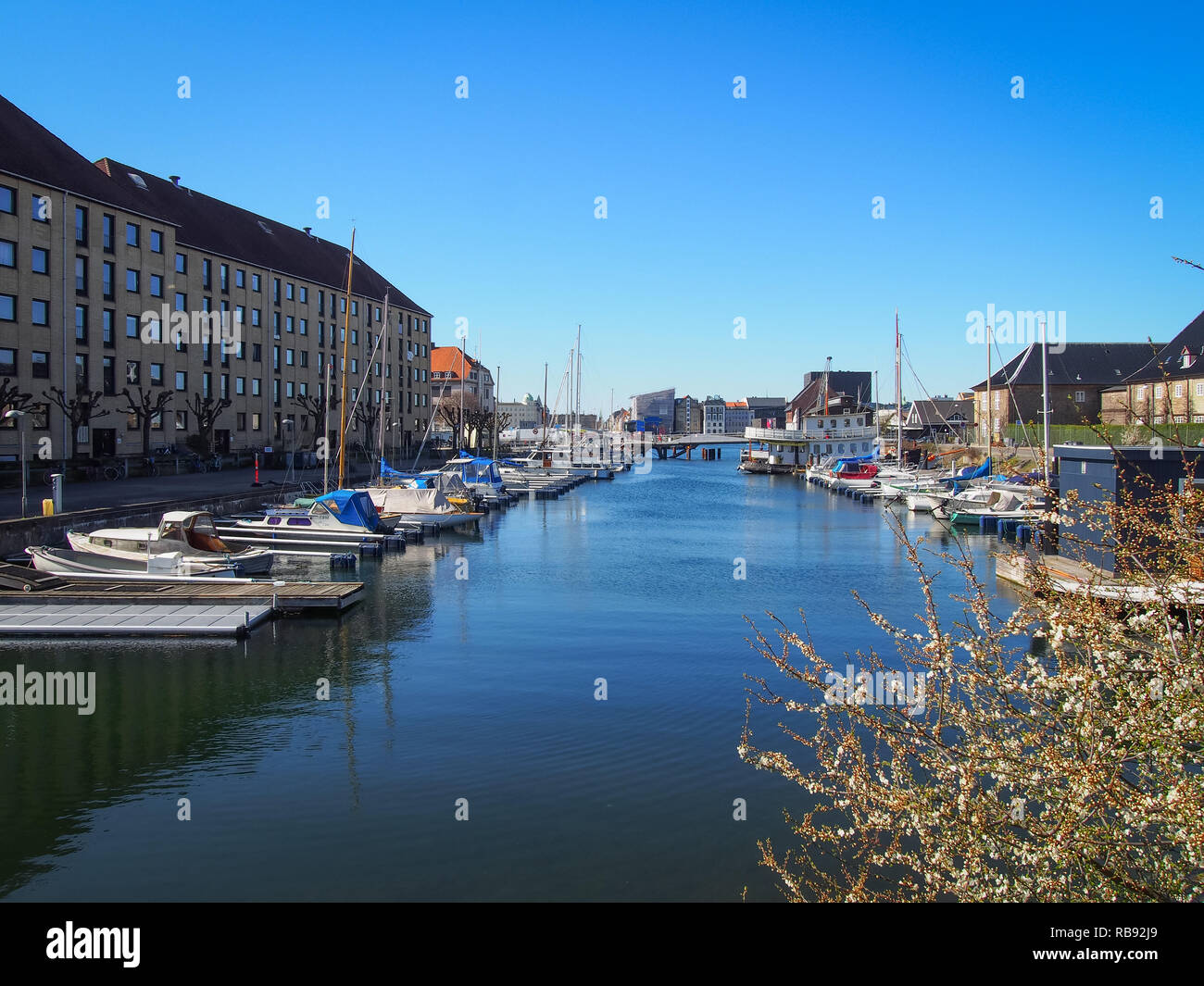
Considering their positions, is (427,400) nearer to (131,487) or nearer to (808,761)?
(131,487)

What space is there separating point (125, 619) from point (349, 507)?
1446 centimetres

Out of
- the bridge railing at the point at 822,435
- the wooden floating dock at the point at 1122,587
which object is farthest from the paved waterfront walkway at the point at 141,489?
the bridge railing at the point at 822,435

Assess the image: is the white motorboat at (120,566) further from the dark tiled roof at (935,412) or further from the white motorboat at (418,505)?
the dark tiled roof at (935,412)

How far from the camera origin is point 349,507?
1369 inches

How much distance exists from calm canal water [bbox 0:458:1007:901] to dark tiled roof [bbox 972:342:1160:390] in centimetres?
5715

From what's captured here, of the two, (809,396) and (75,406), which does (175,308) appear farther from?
(809,396)

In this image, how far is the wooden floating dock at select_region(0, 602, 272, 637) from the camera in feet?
65.2

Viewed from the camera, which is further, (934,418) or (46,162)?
(934,418)

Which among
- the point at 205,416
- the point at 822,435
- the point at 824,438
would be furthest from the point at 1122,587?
the point at 822,435

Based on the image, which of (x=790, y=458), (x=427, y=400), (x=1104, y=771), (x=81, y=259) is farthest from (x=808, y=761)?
(x=790, y=458)

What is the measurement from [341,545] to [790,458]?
270 ft

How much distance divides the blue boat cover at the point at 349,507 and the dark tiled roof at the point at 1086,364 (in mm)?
58067

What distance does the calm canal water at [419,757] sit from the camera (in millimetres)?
10156
